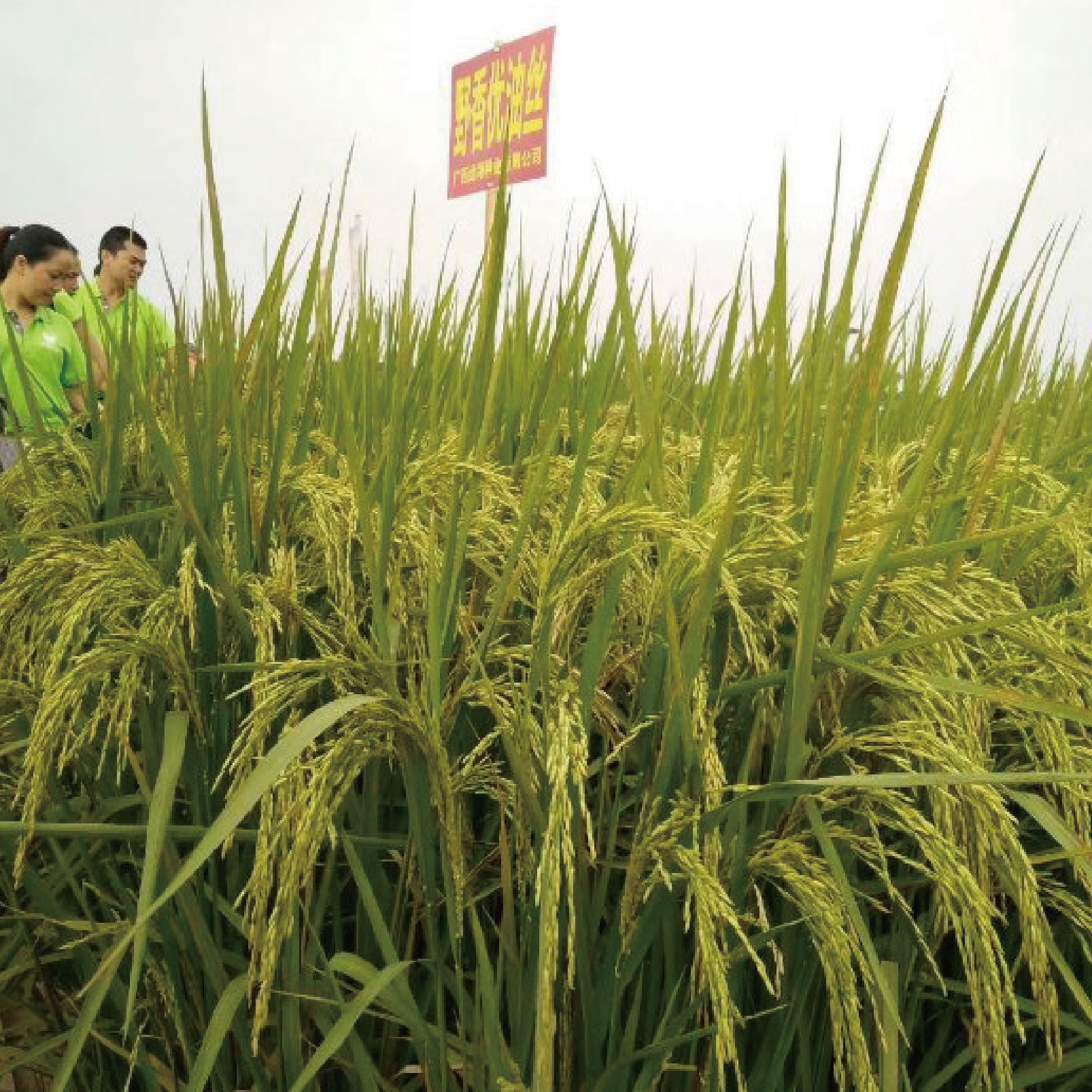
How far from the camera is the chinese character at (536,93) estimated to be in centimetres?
832

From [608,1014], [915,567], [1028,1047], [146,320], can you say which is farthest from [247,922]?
[146,320]

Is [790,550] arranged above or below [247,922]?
above

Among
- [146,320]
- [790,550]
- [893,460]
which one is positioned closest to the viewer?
[790,550]

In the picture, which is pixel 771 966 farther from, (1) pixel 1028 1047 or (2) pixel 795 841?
(1) pixel 1028 1047

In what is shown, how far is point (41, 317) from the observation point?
4.16 metres

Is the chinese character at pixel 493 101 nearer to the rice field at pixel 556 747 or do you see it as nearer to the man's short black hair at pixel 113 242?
the man's short black hair at pixel 113 242

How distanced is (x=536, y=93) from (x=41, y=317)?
18.0 feet

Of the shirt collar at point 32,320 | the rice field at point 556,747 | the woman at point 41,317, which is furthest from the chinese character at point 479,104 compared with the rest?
the rice field at point 556,747

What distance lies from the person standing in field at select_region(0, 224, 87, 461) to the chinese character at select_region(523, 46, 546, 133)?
13.9ft

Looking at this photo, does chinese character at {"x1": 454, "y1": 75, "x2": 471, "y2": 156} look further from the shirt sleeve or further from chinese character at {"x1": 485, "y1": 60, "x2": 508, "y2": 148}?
the shirt sleeve

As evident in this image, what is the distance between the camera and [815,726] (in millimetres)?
1063

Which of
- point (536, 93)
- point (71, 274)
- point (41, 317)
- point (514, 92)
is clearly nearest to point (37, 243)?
point (71, 274)

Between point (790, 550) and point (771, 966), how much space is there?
36 centimetres

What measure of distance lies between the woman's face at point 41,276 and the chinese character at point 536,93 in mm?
4428
